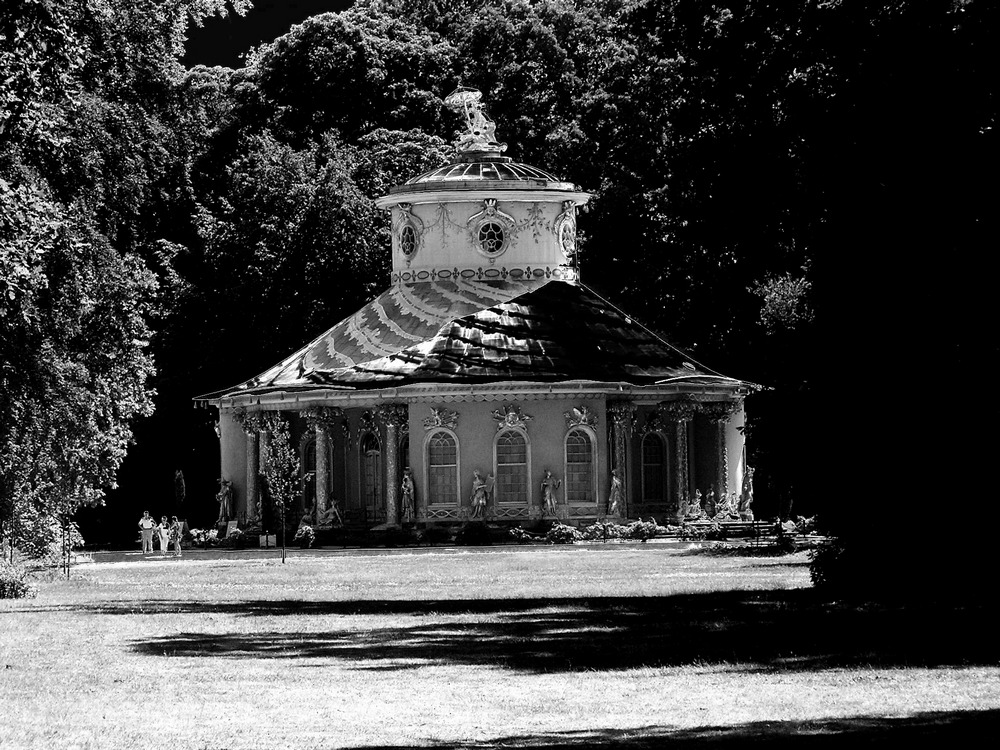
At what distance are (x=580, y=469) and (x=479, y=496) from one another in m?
2.96

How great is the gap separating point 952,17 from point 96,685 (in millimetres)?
12155

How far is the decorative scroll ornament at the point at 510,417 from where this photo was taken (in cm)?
5244

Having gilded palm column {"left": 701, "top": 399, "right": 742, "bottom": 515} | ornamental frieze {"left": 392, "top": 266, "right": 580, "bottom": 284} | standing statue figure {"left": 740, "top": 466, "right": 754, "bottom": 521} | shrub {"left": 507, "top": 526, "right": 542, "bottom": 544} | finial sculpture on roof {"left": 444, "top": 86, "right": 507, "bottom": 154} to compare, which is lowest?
shrub {"left": 507, "top": 526, "right": 542, "bottom": 544}

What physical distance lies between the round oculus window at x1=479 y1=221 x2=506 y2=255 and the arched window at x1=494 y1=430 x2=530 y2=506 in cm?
615

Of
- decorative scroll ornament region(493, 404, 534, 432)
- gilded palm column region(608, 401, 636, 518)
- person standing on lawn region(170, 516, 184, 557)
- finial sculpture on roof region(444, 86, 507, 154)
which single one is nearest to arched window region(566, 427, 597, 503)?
gilded palm column region(608, 401, 636, 518)

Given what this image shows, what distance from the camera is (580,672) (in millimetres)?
19375

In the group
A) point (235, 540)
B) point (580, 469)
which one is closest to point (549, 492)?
point (580, 469)

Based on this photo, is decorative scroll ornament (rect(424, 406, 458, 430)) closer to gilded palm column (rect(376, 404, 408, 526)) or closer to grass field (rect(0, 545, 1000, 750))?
gilded palm column (rect(376, 404, 408, 526))

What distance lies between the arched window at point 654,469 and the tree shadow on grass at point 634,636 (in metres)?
26.4

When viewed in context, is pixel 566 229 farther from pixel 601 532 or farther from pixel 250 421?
pixel 250 421

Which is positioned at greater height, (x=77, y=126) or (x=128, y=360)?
(x=77, y=126)

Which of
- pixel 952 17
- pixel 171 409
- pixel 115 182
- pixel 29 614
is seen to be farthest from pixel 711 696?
pixel 171 409

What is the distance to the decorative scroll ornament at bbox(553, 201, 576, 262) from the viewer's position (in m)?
57.4

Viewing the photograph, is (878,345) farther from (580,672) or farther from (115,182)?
(115,182)
